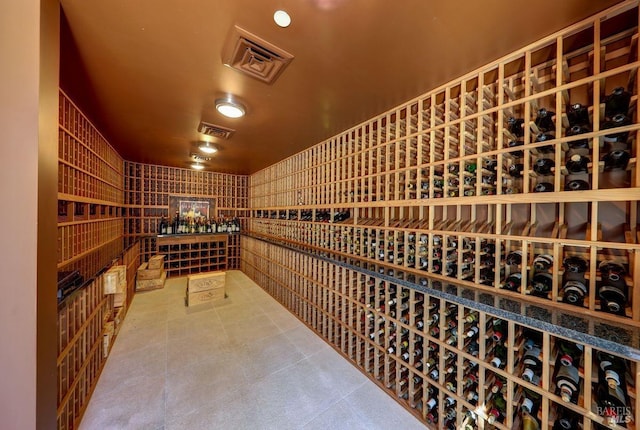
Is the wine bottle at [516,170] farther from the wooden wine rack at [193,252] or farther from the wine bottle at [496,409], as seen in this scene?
the wooden wine rack at [193,252]

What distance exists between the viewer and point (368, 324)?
6.84ft

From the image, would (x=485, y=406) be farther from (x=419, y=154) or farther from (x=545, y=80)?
(x=545, y=80)

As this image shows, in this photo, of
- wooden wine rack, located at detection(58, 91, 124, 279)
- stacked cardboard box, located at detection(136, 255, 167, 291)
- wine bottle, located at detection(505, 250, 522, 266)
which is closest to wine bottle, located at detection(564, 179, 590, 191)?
wine bottle, located at detection(505, 250, 522, 266)

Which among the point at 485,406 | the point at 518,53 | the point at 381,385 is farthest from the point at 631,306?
the point at 381,385

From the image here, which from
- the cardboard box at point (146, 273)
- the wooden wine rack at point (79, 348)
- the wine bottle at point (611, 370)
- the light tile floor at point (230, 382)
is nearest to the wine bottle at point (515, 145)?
the wine bottle at point (611, 370)

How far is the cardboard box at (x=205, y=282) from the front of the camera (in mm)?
3510

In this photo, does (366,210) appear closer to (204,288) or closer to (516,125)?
(516,125)

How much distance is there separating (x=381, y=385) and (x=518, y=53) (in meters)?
2.71

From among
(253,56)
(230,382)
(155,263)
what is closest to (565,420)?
(230,382)

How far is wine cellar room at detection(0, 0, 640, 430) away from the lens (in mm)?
1005

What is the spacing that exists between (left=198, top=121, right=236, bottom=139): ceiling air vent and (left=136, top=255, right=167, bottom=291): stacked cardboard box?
10.0 ft

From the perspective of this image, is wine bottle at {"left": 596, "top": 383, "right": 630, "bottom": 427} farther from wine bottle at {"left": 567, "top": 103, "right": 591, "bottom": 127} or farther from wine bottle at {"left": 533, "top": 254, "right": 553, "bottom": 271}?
wine bottle at {"left": 567, "top": 103, "right": 591, "bottom": 127}

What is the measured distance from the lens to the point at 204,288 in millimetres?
3600

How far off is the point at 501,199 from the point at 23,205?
2.53 meters
